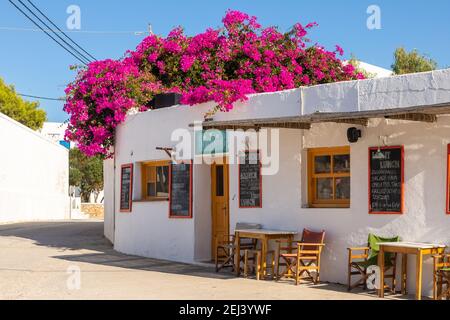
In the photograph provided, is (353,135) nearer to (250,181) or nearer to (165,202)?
(250,181)

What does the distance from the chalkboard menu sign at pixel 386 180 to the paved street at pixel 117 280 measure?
1.49 meters

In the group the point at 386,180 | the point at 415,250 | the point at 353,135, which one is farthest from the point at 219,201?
the point at 415,250

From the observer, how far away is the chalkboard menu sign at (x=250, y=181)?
13211 millimetres

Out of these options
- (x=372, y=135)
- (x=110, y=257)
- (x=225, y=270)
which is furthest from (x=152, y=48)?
(x=372, y=135)

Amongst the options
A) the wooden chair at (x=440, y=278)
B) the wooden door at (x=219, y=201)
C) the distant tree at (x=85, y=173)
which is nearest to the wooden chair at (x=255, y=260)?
the wooden door at (x=219, y=201)

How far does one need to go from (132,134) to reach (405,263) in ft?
26.7

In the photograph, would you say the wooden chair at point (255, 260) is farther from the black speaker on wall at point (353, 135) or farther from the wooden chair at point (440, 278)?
the wooden chair at point (440, 278)

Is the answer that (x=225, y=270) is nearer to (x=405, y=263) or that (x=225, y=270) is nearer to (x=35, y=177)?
(x=405, y=263)

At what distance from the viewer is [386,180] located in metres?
11.1

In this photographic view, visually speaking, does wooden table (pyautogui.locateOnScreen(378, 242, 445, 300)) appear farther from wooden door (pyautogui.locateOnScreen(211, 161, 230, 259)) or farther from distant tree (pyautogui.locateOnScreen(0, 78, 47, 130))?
distant tree (pyautogui.locateOnScreen(0, 78, 47, 130))

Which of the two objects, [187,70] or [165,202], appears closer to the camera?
[165,202]

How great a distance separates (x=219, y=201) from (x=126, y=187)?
3138 millimetres

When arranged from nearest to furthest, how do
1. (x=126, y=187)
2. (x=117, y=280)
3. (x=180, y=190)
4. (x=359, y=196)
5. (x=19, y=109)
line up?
1. (x=359, y=196)
2. (x=117, y=280)
3. (x=180, y=190)
4. (x=126, y=187)
5. (x=19, y=109)

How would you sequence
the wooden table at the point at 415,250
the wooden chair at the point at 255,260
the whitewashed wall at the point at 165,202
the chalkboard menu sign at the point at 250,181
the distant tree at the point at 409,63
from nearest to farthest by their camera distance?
the wooden table at the point at 415,250 < the wooden chair at the point at 255,260 < the chalkboard menu sign at the point at 250,181 < the whitewashed wall at the point at 165,202 < the distant tree at the point at 409,63
